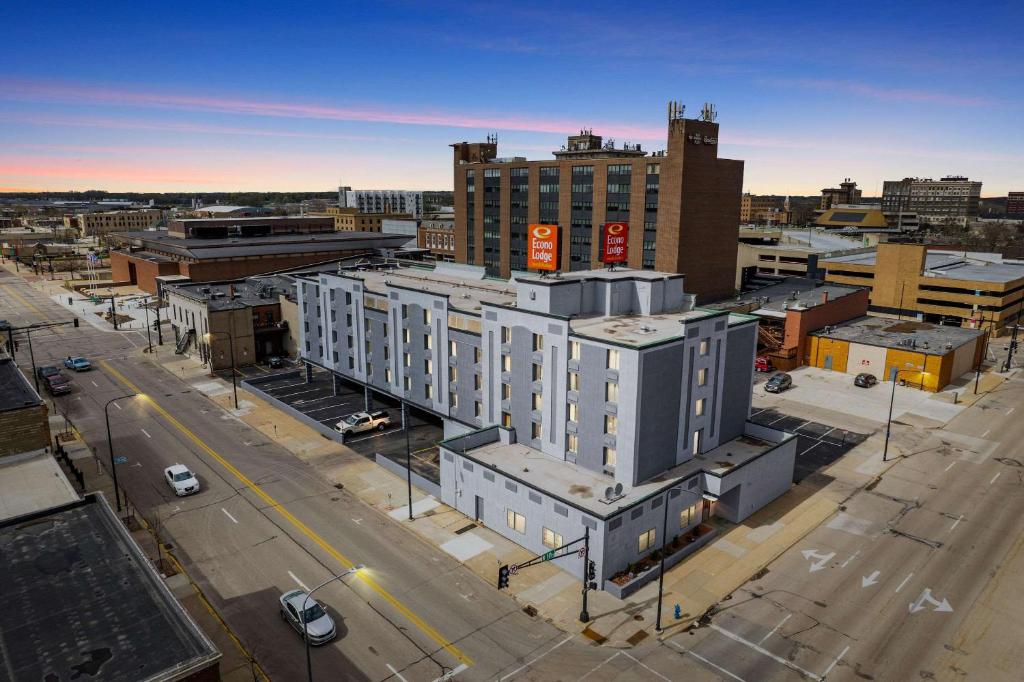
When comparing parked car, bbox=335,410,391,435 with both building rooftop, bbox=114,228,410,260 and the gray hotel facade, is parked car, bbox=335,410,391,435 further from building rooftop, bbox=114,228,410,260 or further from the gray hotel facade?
building rooftop, bbox=114,228,410,260

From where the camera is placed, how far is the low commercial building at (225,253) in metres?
130

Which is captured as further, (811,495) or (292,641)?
(811,495)

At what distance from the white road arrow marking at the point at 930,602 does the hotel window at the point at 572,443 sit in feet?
71.8

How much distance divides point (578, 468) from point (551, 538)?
240 inches

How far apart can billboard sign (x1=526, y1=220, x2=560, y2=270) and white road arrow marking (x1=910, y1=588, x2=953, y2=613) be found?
32559 millimetres

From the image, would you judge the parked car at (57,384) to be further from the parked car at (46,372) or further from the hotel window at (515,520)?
the hotel window at (515,520)

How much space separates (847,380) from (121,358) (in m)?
102

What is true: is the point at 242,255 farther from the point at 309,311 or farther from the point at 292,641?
the point at 292,641

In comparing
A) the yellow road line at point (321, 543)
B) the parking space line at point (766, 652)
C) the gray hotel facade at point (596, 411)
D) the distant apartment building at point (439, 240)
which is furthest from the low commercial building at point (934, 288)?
the yellow road line at point (321, 543)

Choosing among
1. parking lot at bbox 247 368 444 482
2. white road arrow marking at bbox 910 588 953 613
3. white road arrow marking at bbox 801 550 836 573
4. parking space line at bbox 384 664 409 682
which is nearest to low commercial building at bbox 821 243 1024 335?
white road arrow marking at bbox 801 550 836 573

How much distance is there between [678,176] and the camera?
102m

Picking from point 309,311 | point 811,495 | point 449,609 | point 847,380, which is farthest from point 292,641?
point 847,380

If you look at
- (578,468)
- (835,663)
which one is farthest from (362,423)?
(835,663)

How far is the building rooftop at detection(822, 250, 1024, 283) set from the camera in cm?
10794
